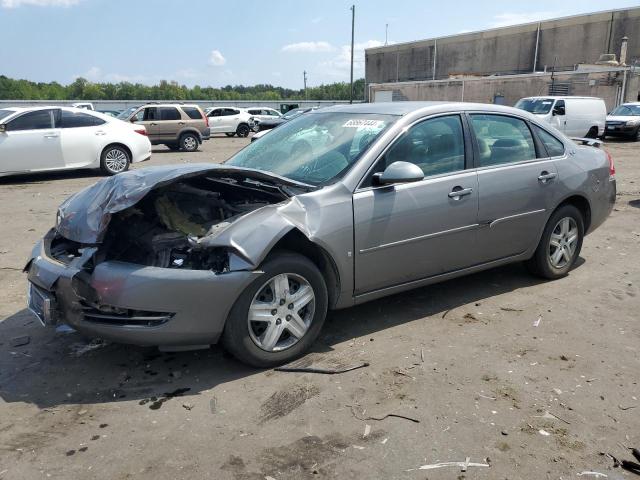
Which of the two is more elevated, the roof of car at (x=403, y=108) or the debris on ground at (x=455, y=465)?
the roof of car at (x=403, y=108)

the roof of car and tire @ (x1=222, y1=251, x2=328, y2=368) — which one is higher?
the roof of car

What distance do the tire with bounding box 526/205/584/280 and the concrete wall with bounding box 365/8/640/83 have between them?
47897 mm

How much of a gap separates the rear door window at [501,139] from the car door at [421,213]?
18 centimetres

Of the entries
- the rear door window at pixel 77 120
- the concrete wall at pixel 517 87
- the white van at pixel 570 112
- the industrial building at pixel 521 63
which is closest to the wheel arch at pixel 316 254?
the rear door window at pixel 77 120

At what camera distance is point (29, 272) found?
12.5 ft

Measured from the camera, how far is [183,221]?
3875mm

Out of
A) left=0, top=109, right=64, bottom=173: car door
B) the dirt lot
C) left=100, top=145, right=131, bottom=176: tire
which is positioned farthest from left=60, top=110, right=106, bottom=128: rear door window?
the dirt lot

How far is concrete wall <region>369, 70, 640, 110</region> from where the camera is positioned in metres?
32.0

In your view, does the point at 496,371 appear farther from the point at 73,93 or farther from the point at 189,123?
the point at 73,93

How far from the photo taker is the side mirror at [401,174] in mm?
3912

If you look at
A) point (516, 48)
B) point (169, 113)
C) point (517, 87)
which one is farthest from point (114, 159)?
point (516, 48)

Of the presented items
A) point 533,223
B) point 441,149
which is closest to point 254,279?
point 441,149

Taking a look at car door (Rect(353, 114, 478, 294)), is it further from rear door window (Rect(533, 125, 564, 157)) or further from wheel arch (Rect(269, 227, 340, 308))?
rear door window (Rect(533, 125, 564, 157))

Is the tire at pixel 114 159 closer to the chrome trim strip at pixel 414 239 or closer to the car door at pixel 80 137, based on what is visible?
the car door at pixel 80 137
